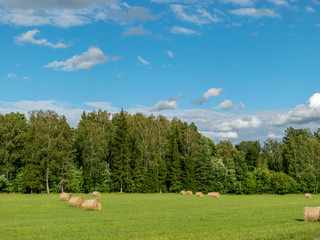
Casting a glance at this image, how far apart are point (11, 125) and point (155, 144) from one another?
35259 millimetres

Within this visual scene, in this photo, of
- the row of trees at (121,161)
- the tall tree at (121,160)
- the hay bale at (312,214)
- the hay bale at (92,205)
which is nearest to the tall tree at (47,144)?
the row of trees at (121,161)

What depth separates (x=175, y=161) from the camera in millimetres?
88188

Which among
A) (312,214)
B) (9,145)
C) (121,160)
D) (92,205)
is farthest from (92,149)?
(312,214)

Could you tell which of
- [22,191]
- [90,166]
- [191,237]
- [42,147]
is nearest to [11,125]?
[42,147]

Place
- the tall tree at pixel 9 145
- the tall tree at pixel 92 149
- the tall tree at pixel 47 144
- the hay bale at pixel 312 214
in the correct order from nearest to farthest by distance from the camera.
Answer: the hay bale at pixel 312 214 → the tall tree at pixel 47 144 → the tall tree at pixel 9 145 → the tall tree at pixel 92 149

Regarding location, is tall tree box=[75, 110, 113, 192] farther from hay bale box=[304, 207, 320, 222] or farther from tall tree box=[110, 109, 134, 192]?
hay bale box=[304, 207, 320, 222]

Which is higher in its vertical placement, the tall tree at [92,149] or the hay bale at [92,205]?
the tall tree at [92,149]

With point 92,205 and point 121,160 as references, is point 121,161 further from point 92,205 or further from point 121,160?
point 92,205

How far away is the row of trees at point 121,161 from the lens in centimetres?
7512

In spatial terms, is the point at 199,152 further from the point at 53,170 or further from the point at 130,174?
the point at 53,170

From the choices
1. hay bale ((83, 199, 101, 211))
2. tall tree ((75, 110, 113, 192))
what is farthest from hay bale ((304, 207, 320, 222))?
tall tree ((75, 110, 113, 192))

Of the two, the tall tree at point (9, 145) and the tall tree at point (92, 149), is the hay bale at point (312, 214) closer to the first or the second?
the tall tree at point (92, 149)

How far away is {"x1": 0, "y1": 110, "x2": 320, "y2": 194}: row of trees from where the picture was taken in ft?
246

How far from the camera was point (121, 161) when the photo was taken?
3280 inches
